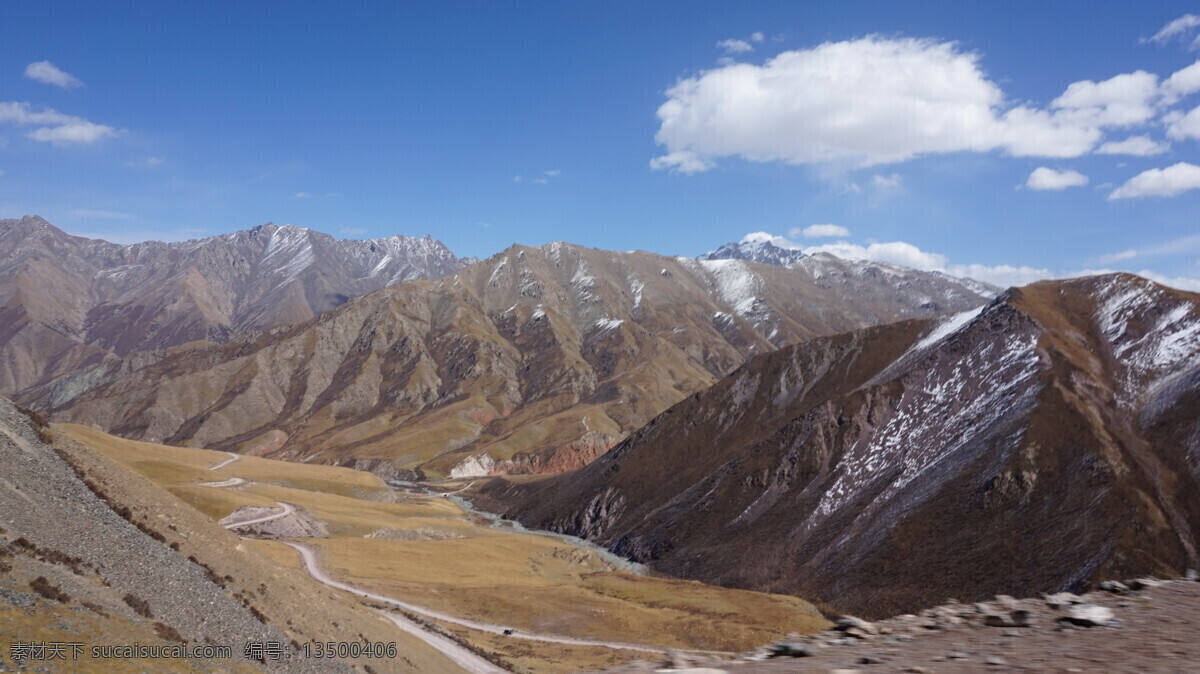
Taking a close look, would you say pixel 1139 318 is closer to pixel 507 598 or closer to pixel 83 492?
pixel 507 598

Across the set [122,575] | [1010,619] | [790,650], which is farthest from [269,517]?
[1010,619]

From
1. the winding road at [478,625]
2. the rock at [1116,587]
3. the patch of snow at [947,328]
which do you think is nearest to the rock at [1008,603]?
the rock at [1116,587]

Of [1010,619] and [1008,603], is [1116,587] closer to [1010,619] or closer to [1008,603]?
[1008,603]

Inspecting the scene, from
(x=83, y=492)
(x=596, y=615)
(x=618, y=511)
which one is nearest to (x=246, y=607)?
(x=83, y=492)

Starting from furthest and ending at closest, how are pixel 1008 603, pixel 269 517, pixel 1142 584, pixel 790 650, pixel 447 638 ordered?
pixel 269 517 < pixel 447 638 < pixel 1142 584 < pixel 1008 603 < pixel 790 650

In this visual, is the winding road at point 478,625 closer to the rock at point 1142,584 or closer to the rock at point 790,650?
the rock at point 1142,584

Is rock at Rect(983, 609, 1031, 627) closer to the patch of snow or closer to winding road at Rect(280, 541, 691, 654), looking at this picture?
winding road at Rect(280, 541, 691, 654)
